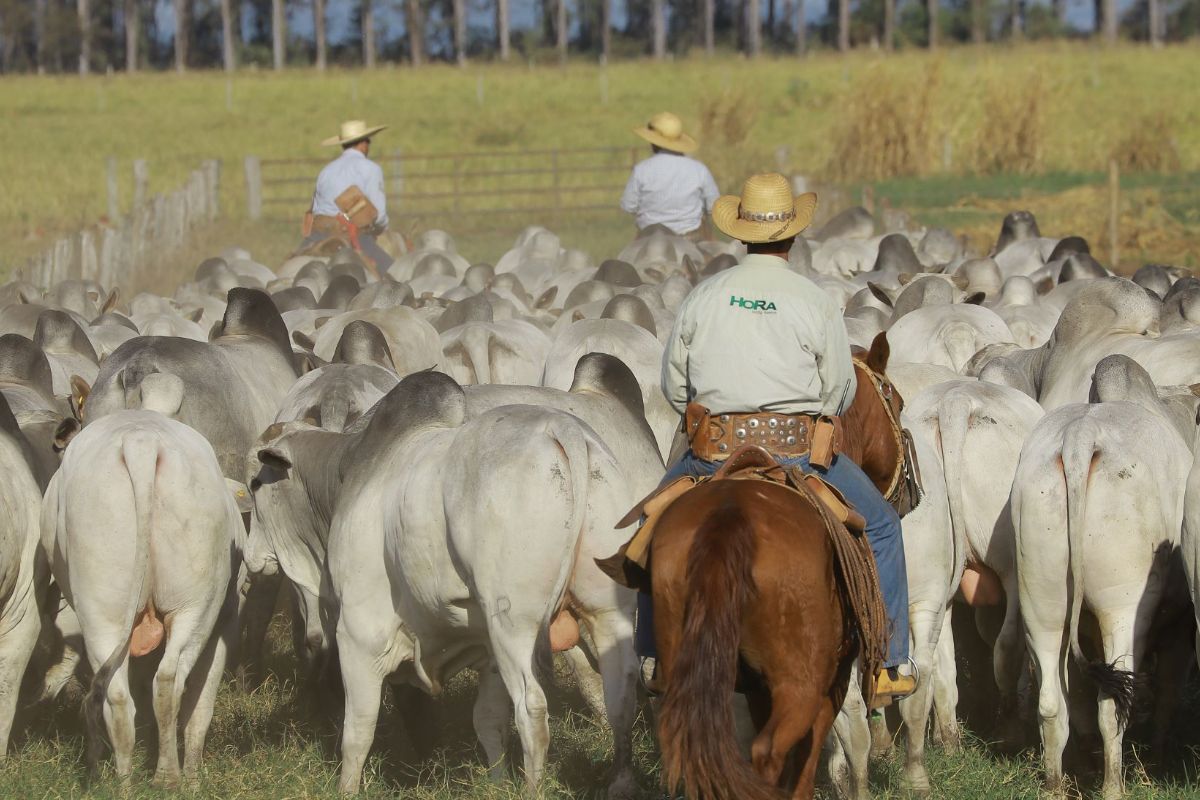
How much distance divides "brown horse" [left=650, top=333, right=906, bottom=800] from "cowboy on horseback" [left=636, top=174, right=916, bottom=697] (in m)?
0.35

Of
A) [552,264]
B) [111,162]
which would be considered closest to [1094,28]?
[111,162]

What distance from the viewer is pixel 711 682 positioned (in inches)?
179

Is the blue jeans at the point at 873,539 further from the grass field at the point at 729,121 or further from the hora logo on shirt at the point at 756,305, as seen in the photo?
the grass field at the point at 729,121

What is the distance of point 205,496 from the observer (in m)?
6.41

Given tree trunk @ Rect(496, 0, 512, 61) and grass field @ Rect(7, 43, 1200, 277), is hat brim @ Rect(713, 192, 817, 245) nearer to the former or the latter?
grass field @ Rect(7, 43, 1200, 277)

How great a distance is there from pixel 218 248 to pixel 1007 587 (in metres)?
16.4

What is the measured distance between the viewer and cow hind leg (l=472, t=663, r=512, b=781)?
6398 mm

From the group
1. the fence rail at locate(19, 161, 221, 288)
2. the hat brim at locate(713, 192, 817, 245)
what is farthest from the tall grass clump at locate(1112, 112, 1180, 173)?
the hat brim at locate(713, 192, 817, 245)

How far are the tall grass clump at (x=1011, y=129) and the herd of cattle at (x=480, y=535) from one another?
22174 millimetres

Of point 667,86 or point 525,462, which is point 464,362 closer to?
point 525,462

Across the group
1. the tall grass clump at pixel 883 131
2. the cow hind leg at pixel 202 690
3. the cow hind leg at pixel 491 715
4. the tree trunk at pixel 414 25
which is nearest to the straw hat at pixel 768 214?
the cow hind leg at pixel 491 715

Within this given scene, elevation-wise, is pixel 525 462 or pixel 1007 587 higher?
pixel 525 462

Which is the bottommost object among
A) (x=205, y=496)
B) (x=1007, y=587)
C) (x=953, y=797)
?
(x=953, y=797)

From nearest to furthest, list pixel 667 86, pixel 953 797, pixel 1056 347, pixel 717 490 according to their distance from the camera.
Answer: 1. pixel 717 490
2. pixel 953 797
3. pixel 1056 347
4. pixel 667 86
